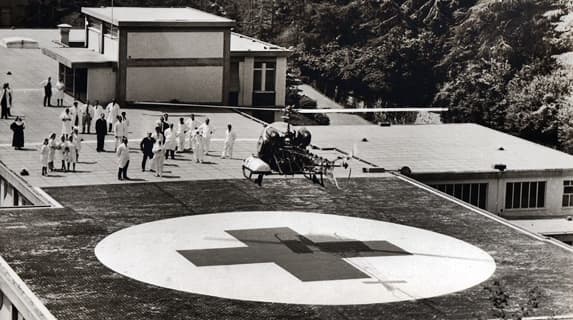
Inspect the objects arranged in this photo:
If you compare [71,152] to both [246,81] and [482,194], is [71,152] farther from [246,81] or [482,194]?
[246,81]

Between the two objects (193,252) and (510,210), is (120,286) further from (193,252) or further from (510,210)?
(510,210)

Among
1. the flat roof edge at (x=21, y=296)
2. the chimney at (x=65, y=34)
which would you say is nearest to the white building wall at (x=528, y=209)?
the flat roof edge at (x=21, y=296)

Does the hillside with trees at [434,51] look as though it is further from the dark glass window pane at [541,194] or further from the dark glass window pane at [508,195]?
the dark glass window pane at [508,195]

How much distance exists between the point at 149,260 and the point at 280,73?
31.3 m

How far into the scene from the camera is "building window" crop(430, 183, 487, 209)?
56.5 metres

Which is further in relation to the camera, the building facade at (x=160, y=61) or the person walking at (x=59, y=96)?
the building facade at (x=160, y=61)

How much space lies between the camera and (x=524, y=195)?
57.2 meters

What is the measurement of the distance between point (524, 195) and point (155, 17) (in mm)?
21645

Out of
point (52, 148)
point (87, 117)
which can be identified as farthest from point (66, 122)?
point (52, 148)

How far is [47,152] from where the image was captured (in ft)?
163

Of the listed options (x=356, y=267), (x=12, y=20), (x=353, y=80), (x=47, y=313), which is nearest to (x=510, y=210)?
(x=356, y=267)

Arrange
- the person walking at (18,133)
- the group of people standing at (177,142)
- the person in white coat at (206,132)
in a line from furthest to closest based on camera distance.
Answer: the person walking at (18,133), the person in white coat at (206,132), the group of people standing at (177,142)

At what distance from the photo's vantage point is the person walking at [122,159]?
48.5 metres

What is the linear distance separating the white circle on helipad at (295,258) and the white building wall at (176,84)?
20639mm
